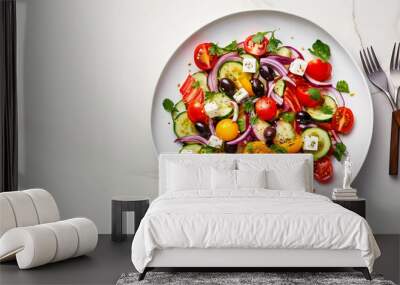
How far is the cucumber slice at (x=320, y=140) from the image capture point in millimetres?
6551

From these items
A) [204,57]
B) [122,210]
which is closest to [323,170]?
[204,57]

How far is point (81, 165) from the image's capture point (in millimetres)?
6812

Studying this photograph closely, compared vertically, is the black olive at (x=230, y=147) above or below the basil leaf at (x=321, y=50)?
below

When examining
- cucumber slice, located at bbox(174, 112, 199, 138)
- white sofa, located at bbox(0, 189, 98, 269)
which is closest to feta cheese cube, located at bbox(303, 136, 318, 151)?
cucumber slice, located at bbox(174, 112, 199, 138)

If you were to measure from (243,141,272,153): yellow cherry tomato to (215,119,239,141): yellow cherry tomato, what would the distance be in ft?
0.59

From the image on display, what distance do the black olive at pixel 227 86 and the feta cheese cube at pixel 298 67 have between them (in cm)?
62

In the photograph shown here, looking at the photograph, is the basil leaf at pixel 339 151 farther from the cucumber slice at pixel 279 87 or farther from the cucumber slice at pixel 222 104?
the cucumber slice at pixel 222 104

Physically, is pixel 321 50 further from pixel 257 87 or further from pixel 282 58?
pixel 257 87

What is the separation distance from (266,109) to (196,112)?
2.31 feet

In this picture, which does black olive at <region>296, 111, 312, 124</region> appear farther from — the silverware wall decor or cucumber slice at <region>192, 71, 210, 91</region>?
cucumber slice at <region>192, 71, 210, 91</region>

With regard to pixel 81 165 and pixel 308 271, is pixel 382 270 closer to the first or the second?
pixel 308 271

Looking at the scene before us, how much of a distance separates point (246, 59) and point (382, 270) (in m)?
2.58

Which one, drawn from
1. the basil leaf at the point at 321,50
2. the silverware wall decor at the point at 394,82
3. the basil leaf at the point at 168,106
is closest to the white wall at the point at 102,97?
the silverware wall decor at the point at 394,82

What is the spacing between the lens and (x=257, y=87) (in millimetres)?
6570
